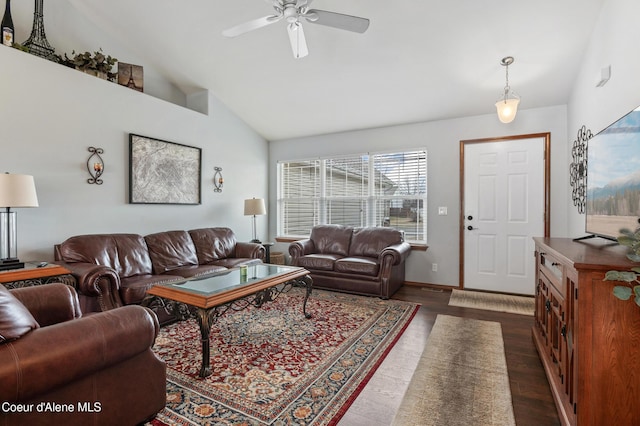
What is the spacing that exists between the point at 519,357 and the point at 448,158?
290cm

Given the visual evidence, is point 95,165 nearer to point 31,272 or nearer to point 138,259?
point 138,259

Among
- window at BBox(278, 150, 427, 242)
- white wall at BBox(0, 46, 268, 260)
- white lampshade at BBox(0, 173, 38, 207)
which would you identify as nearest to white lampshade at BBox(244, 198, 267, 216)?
white wall at BBox(0, 46, 268, 260)

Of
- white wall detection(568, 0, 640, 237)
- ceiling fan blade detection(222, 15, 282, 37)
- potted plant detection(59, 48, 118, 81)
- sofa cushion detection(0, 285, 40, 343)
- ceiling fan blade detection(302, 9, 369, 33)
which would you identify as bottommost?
sofa cushion detection(0, 285, 40, 343)

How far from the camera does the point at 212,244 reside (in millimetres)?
4273

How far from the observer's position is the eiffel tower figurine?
309 centimetres

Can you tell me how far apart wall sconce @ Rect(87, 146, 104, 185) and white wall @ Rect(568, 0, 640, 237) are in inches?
183

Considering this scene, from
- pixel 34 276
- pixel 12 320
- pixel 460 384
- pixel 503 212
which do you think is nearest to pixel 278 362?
pixel 460 384

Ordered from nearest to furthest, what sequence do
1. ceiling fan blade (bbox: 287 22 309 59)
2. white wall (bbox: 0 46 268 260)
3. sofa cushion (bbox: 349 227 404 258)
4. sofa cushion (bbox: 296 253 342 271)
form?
ceiling fan blade (bbox: 287 22 309 59), white wall (bbox: 0 46 268 260), sofa cushion (bbox: 296 253 342 271), sofa cushion (bbox: 349 227 404 258)

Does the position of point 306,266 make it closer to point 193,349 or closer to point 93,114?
point 193,349

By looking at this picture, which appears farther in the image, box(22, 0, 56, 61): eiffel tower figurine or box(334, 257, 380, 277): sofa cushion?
box(334, 257, 380, 277): sofa cushion

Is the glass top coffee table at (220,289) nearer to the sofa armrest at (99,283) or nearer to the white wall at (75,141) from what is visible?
the sofa armrest at (99,283)

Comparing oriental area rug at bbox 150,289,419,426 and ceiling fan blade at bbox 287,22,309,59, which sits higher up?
ceiling fan blade at bbox 287,22,309,59

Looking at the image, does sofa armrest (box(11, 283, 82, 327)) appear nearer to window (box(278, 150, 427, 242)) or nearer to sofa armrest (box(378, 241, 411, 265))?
sofa armrest (box(378, 241, 411, 265))

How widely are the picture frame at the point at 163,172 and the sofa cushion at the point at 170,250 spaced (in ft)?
1.66
